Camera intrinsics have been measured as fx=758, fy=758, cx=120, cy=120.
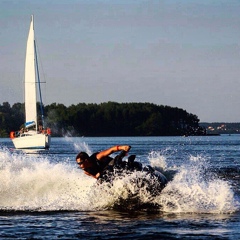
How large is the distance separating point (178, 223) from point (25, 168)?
7928 mm

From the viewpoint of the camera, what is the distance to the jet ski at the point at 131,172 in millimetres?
17625

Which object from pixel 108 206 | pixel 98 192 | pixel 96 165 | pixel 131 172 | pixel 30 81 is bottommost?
pixel 108 206

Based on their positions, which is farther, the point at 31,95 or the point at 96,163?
the point at 31,95

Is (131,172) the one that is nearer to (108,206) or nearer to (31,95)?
(108,206)

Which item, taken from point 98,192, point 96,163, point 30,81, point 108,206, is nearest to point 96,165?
point 96,163

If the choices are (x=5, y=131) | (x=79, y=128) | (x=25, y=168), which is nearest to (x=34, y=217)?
(x=25, y=168)

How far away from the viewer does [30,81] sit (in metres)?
80.1

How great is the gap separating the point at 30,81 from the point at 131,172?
208 feet

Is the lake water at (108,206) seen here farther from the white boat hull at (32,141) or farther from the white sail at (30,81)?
the white sail at (30,81)

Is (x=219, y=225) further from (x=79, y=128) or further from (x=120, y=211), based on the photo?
(x=79, y=128)

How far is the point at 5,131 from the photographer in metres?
178

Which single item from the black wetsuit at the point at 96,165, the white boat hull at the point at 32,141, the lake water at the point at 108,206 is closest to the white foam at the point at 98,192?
the lake water at the point at 108,206

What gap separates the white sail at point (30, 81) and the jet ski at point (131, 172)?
61.8 m

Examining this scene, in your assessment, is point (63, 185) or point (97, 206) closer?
point (97, 206)
